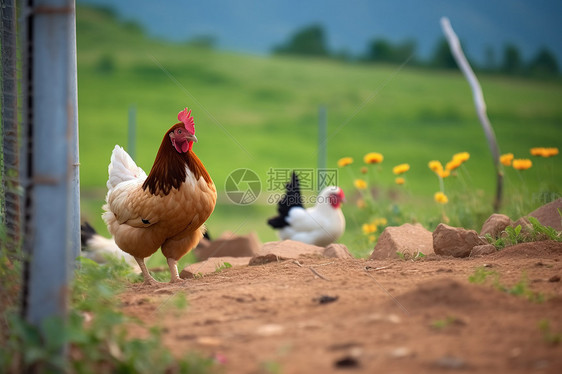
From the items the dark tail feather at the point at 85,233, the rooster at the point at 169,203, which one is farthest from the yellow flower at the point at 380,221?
the dark tail feather at the point at 85,233

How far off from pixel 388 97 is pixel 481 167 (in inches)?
204

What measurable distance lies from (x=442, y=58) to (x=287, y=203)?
14.2 m

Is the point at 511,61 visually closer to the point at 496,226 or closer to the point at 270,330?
the point at 496,226

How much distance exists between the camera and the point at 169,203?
430 centimetres

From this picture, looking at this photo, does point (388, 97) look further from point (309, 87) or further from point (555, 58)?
point (555, 58)

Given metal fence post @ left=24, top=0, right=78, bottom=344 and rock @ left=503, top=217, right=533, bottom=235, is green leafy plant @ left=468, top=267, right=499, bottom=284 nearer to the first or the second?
rock @ left=503, top=217, right=533, bottom=235

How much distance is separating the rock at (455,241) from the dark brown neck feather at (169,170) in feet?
5.86

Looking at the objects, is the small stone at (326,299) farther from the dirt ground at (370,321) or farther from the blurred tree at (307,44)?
the blurred tree at (307,44)

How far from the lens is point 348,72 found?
1917 centimetres

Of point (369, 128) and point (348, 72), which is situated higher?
point (348, 72)

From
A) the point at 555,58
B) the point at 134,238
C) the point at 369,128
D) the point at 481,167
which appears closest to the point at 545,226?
the point at 134,238

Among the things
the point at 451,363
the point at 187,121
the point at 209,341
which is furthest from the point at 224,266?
the point at 451,363

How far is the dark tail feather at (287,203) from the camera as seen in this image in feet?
23.0

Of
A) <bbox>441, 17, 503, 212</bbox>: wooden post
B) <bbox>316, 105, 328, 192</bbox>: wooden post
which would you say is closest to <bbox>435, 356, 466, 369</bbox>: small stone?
<bbox>441, 17, 503, 212</bbox>: wooden post
